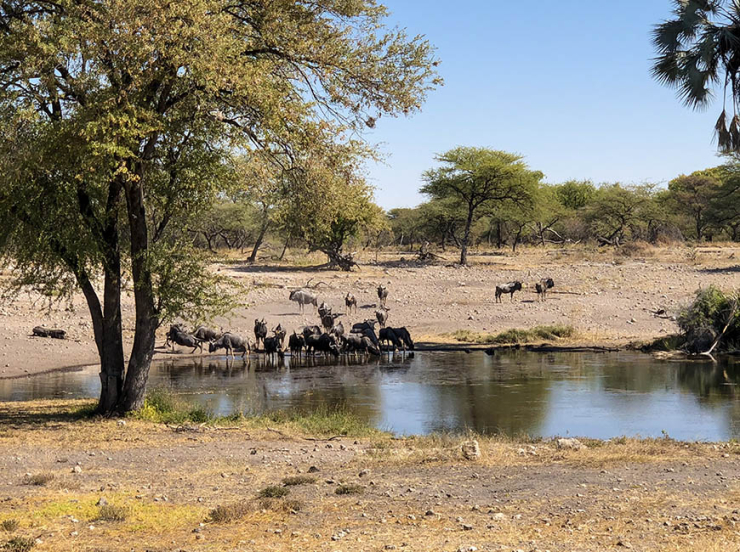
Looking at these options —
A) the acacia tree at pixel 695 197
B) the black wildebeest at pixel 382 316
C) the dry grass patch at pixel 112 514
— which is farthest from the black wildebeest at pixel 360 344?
the acacia tree at pixel 695 197

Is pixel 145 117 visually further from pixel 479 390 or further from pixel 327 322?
pixel 327 322

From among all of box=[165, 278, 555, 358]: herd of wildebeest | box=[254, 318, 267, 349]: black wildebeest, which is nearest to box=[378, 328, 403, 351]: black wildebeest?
box=[165, 278, 555, 358]: herd of wildebeest

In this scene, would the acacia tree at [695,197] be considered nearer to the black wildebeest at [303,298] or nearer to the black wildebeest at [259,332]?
the black wildebeest at [303,298]

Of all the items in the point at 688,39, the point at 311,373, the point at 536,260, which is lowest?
the point at 311,373

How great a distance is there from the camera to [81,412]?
602 inches

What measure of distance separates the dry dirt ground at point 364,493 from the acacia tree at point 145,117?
2.74 m

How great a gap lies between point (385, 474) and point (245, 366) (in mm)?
15063

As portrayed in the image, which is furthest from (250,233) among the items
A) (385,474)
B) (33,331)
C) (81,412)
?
(385,474)

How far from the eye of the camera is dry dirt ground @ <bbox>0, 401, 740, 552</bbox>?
7.66 metres

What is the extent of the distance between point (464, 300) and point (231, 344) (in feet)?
41.4

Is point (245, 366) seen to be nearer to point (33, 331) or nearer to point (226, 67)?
point (33, 331)

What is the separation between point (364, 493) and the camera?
30.8 feet

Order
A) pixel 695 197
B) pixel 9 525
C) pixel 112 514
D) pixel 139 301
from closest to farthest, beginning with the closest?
pixel 9 525 → pixel 112 514 → pixel 139 301 → pixel 695 197

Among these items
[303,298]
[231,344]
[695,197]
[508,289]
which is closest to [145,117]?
[231,344]
